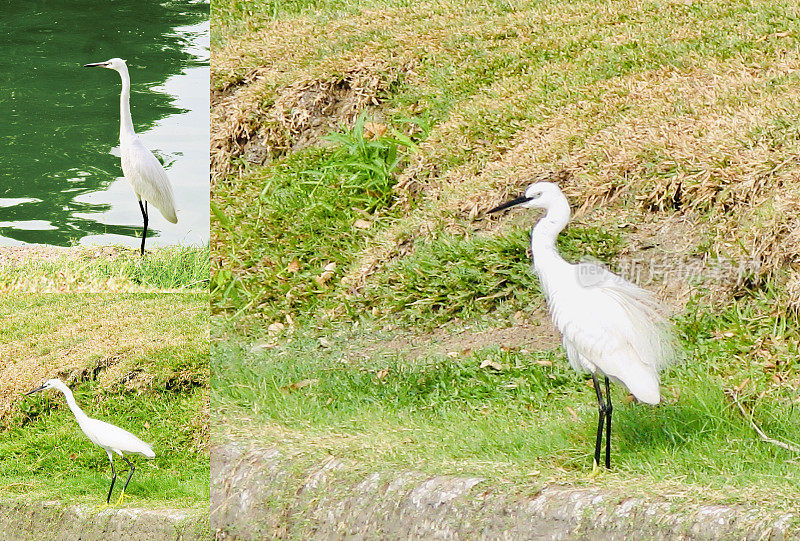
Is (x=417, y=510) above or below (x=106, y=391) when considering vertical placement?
below

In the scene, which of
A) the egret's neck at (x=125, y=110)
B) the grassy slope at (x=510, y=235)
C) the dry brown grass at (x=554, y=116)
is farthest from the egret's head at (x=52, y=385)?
the dry brown grass at (x=554, y=116)

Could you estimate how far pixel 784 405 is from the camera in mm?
4023

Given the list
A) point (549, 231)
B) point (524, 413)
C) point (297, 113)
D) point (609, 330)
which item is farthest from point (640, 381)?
point (297, 113)

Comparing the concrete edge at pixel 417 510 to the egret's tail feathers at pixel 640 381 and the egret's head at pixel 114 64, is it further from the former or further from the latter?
the egret's head at pixel 114 64

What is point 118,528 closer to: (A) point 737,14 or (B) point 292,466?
(B) point 292,466

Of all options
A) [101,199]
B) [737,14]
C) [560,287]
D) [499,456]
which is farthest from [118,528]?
[737,14]

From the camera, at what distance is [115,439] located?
334cm

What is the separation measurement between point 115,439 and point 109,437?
22mm

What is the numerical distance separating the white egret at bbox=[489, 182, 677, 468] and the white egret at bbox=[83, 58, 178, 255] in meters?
1.26

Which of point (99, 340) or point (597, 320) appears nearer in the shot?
point (597, 320)

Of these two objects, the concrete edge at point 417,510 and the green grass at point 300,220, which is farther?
the green grass at point 300,220

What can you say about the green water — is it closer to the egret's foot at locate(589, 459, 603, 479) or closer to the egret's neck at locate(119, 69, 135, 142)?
the egret's neck at locate(119, 69, 135, 142)

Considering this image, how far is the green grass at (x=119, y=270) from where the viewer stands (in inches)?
130

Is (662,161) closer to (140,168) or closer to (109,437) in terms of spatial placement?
(140,168)
